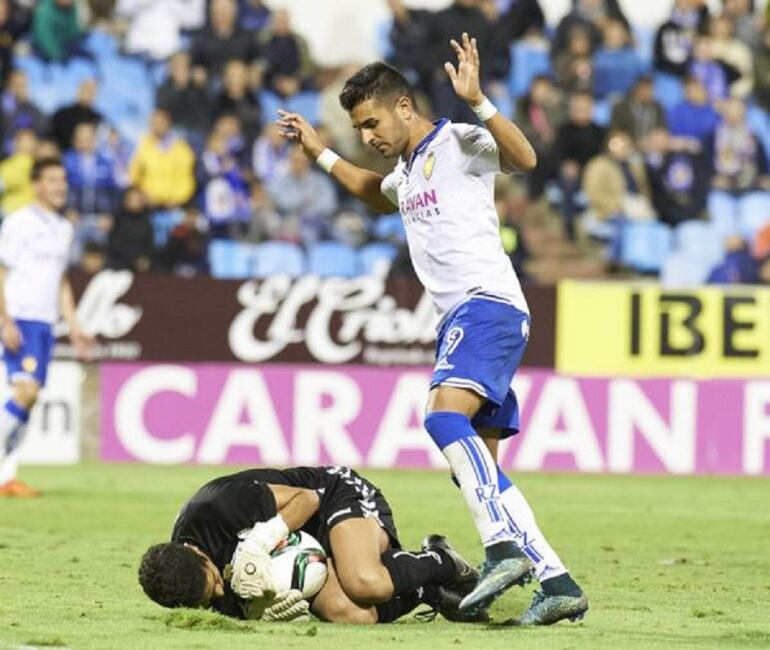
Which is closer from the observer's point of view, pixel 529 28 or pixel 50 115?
pixel 50 115

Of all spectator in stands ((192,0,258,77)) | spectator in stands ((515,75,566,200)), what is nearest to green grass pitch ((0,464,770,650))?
spectator in stands ((515,75,566,200))

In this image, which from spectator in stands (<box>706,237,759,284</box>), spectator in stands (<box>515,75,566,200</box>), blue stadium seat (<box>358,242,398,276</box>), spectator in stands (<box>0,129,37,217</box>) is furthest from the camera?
spectator in stands (<box>515,75,566,200</box>)

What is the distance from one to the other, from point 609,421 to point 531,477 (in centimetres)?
101

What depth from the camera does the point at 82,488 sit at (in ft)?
47.6

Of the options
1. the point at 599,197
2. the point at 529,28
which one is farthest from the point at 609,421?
Result: the point at 529,28

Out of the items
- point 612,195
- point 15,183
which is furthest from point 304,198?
point 612,195

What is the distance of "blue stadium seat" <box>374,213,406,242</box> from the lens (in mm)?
18219

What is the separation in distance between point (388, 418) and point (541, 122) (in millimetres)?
4176

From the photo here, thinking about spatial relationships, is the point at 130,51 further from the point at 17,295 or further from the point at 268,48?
the point at 17,295

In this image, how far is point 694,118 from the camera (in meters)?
19.8

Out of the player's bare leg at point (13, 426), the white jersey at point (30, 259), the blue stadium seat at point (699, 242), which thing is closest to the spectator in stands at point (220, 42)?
the blue stadium seat at point (699, 242)

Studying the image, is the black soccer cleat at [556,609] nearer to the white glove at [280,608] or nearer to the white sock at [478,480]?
the white sock at [478,480]

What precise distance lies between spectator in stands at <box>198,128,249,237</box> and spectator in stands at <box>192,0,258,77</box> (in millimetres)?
1076

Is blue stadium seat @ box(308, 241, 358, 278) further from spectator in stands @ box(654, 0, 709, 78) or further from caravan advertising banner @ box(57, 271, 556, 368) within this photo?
spectator in stands @ box(654, 0, 709, 78)
